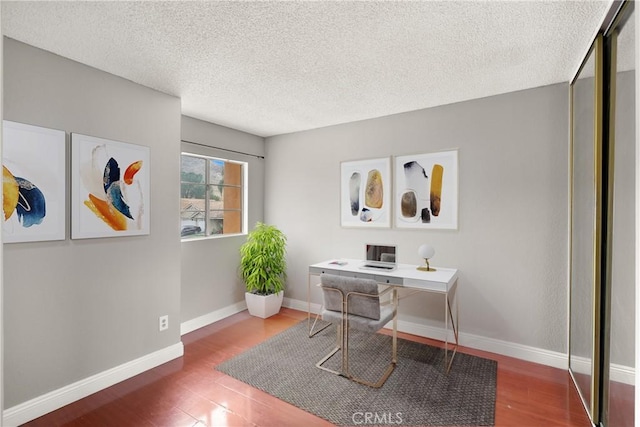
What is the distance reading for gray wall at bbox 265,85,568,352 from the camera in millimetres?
2676

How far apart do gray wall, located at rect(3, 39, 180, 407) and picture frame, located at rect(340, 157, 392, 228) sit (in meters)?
1.87

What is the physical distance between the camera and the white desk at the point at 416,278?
2.60 meters

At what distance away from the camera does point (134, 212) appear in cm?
259

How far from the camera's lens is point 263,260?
3.81 meters

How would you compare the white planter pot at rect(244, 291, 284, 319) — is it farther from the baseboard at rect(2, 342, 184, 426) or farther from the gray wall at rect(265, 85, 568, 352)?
the gray wall at rect(265, 85, 568, 352)

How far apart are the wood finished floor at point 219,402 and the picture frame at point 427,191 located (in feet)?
4.51

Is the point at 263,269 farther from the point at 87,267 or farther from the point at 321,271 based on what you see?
the point at 87,267

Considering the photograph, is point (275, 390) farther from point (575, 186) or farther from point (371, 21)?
point (575, 186)

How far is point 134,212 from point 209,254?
1.27 m

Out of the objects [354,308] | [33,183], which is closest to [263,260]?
[354,308]

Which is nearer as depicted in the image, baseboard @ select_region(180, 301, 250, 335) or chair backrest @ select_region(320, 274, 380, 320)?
chair backrest @ select_region(320, 274, 380, 320)

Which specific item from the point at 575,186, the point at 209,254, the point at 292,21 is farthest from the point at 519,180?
the point at 209,254

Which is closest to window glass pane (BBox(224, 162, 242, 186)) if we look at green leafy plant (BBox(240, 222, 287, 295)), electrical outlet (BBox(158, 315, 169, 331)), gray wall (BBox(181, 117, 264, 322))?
gray wall (BBox(181, 117, 264, 322))

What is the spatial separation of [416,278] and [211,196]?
8.42 ft
